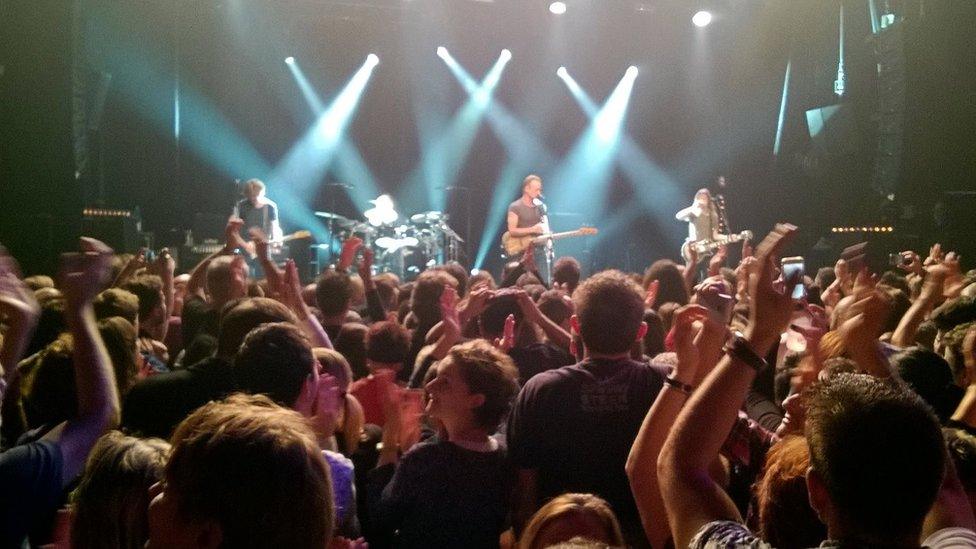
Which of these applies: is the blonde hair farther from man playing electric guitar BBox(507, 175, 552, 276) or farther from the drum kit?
the drum kit

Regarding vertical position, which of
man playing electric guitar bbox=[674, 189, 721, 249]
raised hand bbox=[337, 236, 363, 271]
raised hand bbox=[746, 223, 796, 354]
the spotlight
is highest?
the spotlight

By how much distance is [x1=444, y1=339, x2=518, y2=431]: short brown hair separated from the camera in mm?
2580

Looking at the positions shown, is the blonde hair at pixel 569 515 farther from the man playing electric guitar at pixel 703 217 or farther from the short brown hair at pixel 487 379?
the man playing electric guitar at pixel 703 217

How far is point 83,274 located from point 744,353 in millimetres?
1540

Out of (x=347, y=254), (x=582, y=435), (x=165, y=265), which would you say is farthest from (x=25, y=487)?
(x=165, y=265)

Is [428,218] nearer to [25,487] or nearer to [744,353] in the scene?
[25,487]

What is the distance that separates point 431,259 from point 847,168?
6276mm

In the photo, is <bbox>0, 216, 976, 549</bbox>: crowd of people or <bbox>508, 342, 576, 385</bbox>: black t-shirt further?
<bbox>508, 342, 576, 385</bbox>: black t-shirt

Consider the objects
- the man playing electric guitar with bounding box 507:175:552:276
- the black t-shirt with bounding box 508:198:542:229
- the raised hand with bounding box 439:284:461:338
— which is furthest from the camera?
the black t-shirt with bounding box 508:198:542:229

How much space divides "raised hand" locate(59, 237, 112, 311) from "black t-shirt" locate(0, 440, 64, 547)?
0.37 metres

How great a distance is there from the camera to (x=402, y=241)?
14.0 metres

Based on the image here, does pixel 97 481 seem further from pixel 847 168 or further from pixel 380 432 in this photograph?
pixel 847 168

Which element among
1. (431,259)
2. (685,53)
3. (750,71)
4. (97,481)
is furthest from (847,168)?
(97,481)

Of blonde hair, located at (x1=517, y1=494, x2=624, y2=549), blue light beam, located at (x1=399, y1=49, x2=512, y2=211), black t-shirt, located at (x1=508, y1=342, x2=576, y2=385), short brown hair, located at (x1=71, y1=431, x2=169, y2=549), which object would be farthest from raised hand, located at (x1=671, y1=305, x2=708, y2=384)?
blue light beam, located at (x1=399, y1=49, x2=512, y2=211)
